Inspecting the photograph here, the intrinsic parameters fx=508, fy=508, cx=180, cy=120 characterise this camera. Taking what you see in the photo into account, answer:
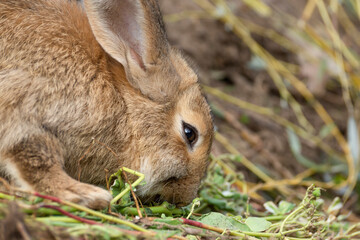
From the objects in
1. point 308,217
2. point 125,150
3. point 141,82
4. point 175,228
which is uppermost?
point 141,82

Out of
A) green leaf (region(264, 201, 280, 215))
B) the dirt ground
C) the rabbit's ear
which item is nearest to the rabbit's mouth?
the rabbit's ear

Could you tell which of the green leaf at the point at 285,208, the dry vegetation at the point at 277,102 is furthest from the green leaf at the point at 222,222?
the green leaf at the point at 285,208

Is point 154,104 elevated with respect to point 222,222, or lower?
elevated

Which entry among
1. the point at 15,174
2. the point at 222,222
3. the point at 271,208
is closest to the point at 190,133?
the point at 222,222

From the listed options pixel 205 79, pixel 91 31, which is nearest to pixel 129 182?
pixel 91 31

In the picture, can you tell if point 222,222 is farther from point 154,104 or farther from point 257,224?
point 154,104

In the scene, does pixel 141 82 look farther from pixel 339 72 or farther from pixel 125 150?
pixel 339 72
